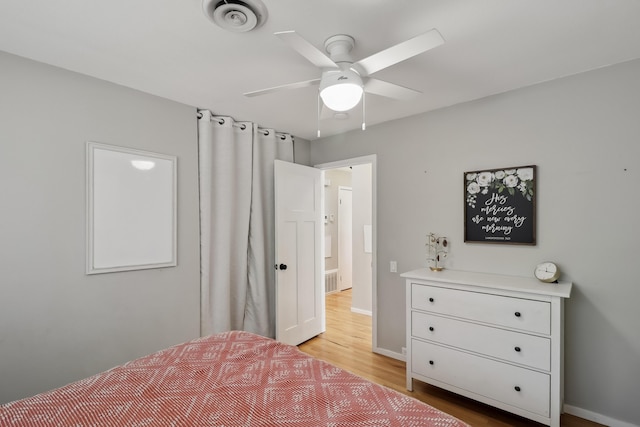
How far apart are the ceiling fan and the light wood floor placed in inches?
91.6

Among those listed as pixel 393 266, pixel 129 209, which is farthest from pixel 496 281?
pixel 129 209

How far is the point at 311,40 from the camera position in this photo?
1.78m

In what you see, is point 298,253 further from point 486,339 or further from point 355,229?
point 486,339

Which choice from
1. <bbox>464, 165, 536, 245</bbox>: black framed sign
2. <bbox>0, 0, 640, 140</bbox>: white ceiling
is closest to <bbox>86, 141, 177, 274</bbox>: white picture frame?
<bbox>0, 0, 640, 140</bbox>: white ceiling

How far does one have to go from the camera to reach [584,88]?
2201mm

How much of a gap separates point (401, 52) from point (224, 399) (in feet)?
5.62

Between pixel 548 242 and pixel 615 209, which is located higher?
pixel 615 209

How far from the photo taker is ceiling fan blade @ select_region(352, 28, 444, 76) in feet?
4.15

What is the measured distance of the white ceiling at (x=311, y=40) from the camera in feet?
4.98

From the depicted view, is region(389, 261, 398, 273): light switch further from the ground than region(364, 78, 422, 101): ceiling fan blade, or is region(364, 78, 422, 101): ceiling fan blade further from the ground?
region(364, 78, 422, 101): ceiling fan blade

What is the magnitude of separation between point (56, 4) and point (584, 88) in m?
3.26

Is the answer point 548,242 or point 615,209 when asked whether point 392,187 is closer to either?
point 548,242

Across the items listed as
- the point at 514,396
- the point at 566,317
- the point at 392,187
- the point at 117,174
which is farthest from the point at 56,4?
the point at 566,317

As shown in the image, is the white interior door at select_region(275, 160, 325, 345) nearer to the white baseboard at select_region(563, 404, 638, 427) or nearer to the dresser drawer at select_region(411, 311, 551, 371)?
the dresser drawer at select_region(411, 311, 551, 371)
